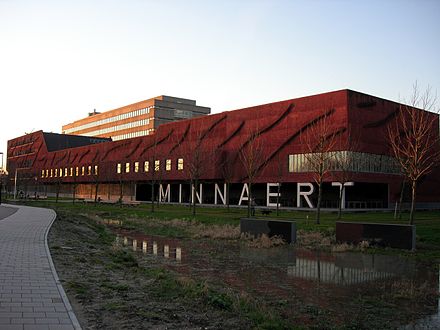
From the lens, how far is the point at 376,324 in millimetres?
8148

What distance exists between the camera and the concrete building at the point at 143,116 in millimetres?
115562

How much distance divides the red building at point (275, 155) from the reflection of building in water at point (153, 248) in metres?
16.1

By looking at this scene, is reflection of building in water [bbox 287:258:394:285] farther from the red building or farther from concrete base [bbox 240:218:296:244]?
the red building

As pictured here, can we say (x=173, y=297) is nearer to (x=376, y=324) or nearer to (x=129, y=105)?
(x=376, y=324)

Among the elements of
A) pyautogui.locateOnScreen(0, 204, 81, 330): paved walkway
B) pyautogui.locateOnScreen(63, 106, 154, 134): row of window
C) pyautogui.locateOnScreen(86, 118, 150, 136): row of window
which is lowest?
pyautogui.locateOnScreen(0, 204, 81, 330): paved walkway

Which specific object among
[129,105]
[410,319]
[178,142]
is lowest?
[410,319]

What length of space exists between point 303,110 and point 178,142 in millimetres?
21543

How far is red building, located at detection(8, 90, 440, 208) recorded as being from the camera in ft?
148

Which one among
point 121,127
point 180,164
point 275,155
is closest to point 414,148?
point 275,155

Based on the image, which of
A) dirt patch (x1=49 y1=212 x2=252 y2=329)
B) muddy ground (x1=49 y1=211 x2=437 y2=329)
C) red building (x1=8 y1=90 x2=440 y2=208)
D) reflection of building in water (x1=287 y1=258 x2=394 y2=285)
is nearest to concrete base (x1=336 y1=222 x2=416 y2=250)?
reflection of building in water (x1=287 y1=258 x2=394 y2=285)

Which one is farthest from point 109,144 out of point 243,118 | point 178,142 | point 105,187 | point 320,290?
point 320,290

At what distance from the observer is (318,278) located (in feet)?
41.9

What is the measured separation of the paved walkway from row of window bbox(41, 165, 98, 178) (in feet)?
214

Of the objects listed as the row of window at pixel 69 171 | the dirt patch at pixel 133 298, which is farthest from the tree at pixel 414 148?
the row of window at pixel 69 171
